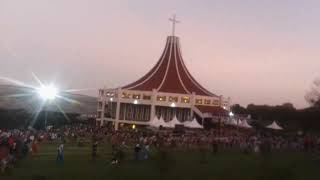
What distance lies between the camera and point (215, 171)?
62.7ft

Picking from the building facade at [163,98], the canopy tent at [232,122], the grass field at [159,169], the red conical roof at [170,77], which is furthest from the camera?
the red conical roof at [170,77]

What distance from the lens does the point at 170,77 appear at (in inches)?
2304

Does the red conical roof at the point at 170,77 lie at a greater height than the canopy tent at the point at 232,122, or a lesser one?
greater

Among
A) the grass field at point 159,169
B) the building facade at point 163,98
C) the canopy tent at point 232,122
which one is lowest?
the grass field at point 159,169

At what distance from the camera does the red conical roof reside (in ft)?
188

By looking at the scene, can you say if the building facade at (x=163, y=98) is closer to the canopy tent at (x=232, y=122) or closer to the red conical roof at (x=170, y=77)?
the red conical roof at (x=170, y=77)

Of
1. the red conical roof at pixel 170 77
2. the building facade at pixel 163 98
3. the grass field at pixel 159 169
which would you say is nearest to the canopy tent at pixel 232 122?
the building facade at pixel 163 98

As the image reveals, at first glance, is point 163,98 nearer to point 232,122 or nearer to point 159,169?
point 232,122

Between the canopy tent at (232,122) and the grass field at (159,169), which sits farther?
the canopy tent at (232,122)

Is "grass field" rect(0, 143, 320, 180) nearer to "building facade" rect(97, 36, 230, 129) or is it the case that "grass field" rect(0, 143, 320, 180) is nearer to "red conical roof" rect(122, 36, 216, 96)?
"building facade" rect(97, 36, 230, 129)

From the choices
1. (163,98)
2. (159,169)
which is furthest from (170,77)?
(159,169)

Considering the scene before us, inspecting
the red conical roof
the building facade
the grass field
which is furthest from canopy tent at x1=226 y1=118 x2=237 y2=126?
the grass field

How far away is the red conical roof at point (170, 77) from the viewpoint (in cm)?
5738

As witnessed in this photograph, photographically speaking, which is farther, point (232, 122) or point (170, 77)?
point (170, 77)
